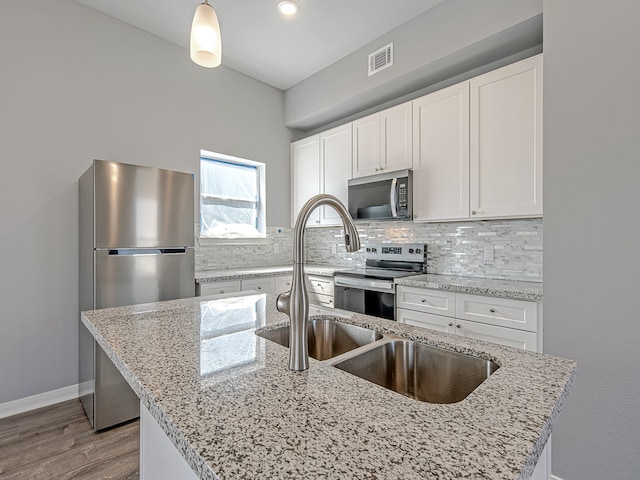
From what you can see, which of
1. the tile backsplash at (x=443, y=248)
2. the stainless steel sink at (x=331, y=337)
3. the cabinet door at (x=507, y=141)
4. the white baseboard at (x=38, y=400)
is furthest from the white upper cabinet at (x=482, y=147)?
the white baseboard at (x=38, y=400)

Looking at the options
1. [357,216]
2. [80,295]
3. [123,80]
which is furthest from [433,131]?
[80,295]

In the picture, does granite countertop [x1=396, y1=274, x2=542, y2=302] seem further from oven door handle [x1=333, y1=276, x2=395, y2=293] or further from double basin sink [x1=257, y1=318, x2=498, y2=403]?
double basin sink [x1=257, y1=318, x2=498, y2=403]

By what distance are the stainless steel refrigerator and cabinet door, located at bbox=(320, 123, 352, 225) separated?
151cm

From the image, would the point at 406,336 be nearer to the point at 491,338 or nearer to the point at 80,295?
the point at 491,338

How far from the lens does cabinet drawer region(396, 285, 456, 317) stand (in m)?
2.29

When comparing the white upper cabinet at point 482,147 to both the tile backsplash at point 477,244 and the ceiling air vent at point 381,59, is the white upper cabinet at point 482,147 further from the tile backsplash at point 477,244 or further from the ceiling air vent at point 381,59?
the ceiling air vent at point 381,59

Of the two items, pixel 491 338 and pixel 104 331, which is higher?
pixel 104 331

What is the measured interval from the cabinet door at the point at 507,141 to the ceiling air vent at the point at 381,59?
78cm

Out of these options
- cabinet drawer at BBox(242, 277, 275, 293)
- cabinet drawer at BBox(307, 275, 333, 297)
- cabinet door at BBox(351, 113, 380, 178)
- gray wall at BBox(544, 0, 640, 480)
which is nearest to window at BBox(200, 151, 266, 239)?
cabinet drawer at BBox(242, 277, 275, 293)

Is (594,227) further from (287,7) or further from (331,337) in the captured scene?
(287,7)

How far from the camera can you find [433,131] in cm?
268

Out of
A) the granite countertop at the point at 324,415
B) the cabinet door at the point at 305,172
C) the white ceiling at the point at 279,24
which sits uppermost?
the white ceiling at the point at 279,24

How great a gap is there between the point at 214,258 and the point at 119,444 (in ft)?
5.87

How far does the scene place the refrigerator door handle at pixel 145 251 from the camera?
2.18m
